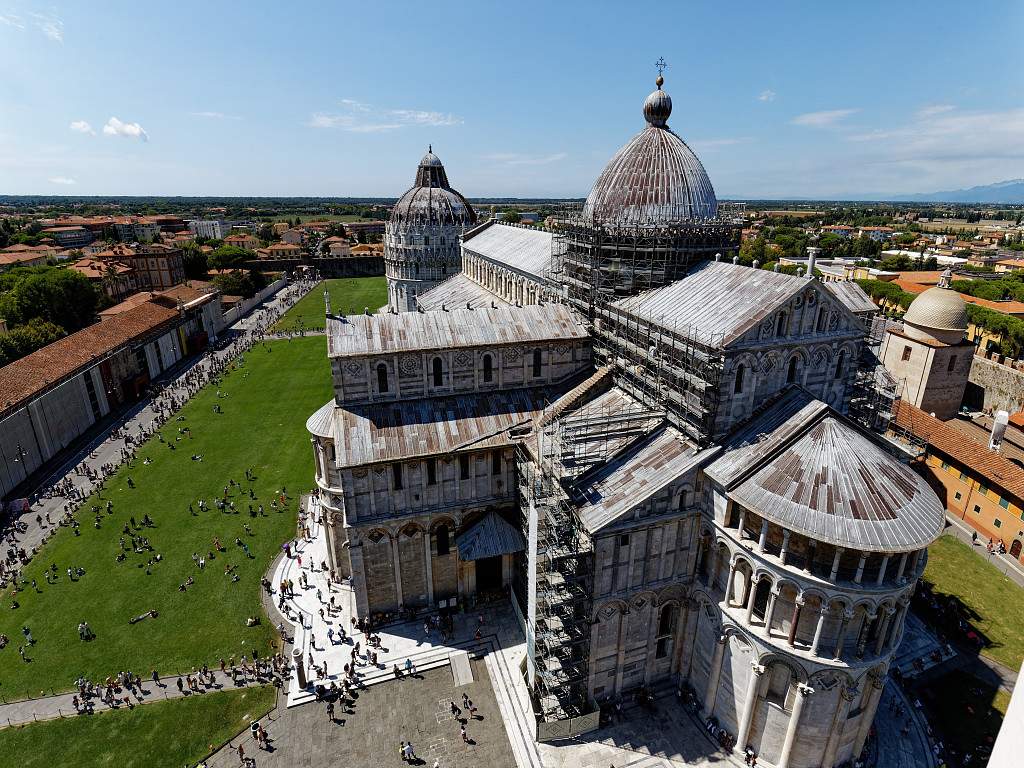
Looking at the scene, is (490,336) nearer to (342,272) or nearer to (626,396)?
(626,396)

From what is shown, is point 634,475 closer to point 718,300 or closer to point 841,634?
point 718,300

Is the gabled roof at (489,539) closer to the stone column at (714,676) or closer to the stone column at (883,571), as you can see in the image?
the stone column at (714,676)

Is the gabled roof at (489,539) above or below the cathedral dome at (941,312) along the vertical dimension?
below

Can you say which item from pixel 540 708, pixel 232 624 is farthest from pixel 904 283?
pixel 232 624

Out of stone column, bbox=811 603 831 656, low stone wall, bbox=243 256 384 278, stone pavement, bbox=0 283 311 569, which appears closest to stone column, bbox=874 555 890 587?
stone column, bbox=811 603 831 656

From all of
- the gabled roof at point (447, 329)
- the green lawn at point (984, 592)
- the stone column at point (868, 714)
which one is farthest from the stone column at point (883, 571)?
the gabled roof at point (447, 329)

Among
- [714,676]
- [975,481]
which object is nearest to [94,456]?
[714,676]
